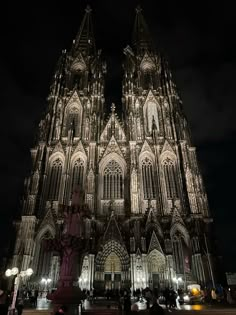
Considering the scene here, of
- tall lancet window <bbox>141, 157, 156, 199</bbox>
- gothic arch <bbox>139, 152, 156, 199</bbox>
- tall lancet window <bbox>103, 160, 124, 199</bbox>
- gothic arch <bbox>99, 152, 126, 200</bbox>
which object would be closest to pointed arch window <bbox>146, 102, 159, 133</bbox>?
gothic arch <bbox>139, 152, 156, 199</bbox>

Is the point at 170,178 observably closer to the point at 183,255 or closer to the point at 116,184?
the point at 116,184

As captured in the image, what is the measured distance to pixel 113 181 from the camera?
31266 millimetres

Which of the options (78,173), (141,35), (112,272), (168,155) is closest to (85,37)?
(141,35)

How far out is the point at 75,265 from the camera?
13086 millimetres

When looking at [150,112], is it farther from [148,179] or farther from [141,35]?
[141,35]

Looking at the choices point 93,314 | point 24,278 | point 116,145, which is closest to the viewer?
point 93,314

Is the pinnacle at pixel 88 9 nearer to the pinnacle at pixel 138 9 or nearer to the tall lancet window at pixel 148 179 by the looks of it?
the pinnacle at pixel 138 9

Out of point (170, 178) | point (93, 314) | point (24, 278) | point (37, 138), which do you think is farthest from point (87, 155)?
point (93, 314)

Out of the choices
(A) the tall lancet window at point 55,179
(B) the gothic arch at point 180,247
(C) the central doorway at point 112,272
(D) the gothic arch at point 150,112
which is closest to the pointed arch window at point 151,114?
(D) the gothic arch at point 150,112

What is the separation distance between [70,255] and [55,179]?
737 inches

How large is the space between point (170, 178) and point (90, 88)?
19136mm

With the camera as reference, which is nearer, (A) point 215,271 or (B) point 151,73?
(A) point 215,271

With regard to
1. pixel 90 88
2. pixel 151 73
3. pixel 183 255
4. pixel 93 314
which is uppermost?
pixel 151 73

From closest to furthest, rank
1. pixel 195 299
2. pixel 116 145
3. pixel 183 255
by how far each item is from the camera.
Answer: pixel 195 299, pixel 183 255, pixel 116 145
